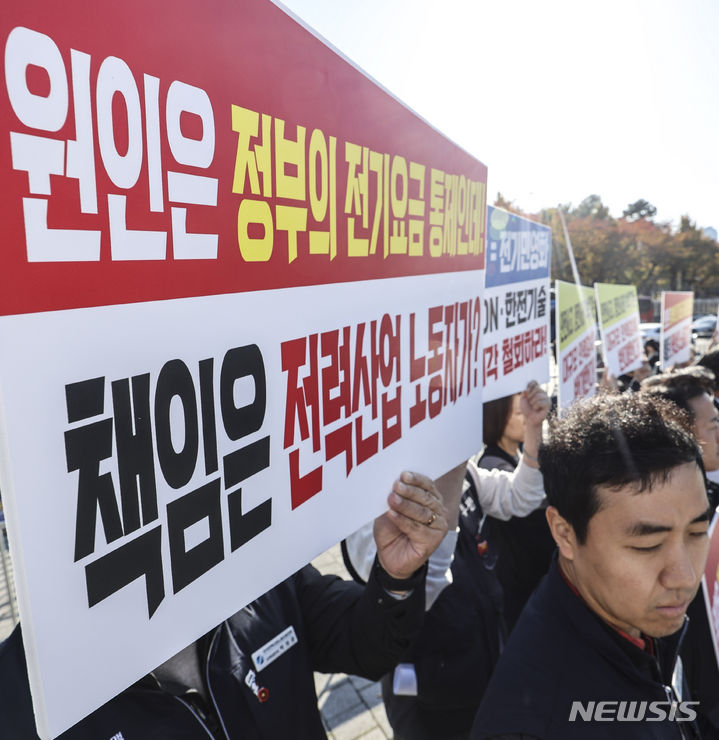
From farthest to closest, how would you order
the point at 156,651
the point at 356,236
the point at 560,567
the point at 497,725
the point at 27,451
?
the point at 560,567, the point at 497,725, the point at 356,236, the point at 156,651, the point at 27,451

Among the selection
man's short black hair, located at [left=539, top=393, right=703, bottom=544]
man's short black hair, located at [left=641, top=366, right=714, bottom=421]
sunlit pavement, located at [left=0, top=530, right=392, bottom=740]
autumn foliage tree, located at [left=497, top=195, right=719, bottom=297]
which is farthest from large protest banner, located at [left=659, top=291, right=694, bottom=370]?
autumn foliage tree, located at [left=497, top=195, right=719, bottom=297]

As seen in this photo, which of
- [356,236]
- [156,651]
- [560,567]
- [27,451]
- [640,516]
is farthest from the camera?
[560,567]

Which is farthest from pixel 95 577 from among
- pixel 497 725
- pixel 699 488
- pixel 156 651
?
pixel 699 488

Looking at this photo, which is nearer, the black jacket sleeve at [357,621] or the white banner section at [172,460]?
the white banner section at [172,460]

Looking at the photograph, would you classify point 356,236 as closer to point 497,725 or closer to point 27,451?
point 27,451

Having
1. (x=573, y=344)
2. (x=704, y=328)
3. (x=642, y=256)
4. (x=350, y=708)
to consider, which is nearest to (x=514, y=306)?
(x=573, y=344)

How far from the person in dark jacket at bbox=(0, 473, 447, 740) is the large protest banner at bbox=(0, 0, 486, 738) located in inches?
7.4

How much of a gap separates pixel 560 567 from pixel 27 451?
4.58 feet

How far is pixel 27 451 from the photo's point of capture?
0.53 metres

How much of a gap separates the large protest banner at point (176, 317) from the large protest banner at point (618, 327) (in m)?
3.62

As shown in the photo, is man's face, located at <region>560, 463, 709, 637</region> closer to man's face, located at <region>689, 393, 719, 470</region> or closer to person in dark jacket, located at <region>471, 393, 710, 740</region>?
→ person in dark jacket, located at <region>471, 393, 710, 740</region>

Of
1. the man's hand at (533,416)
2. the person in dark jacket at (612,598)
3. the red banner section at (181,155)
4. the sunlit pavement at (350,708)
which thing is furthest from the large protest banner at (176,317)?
the sunlit pavement at (350,708)

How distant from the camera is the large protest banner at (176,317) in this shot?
537mm

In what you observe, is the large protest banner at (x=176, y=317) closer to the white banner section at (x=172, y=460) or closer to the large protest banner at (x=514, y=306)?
the white banner section at (x=172, y=460)
